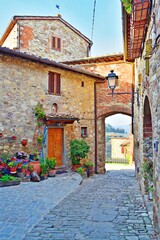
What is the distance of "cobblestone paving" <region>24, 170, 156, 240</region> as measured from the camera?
13.3 feet

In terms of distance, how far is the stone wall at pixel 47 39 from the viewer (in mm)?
14367

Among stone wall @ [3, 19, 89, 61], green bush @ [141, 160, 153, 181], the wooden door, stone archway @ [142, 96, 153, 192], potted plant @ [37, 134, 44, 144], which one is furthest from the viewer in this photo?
stone wall @ [3, 19, 89, 61]

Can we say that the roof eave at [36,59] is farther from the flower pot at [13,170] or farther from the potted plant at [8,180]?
the potted plant at [8,180]

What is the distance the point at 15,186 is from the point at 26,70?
4546 millimetres

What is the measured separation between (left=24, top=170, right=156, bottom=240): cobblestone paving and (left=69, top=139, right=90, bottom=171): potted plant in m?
3.89

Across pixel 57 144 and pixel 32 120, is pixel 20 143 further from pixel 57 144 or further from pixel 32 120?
pixel 57 144

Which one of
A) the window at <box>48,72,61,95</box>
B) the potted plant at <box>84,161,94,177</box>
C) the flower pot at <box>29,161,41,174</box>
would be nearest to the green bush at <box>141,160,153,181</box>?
the flower pot at <box>29,161,41,174</box>

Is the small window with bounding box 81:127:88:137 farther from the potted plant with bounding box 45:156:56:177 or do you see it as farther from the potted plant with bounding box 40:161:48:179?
the potted plant with bounding box 40:161:48:179

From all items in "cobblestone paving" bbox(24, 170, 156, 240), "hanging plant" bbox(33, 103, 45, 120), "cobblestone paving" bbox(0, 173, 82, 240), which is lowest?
"cobblestone paving" bbox(24, 170, 156, 240)

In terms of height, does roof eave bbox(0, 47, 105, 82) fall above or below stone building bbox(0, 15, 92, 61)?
below

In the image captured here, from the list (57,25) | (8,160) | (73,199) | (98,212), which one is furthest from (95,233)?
(57,25)

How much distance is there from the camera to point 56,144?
10.6m

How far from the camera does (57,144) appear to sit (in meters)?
10.7

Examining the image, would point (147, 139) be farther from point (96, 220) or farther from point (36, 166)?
point (36, 166)
